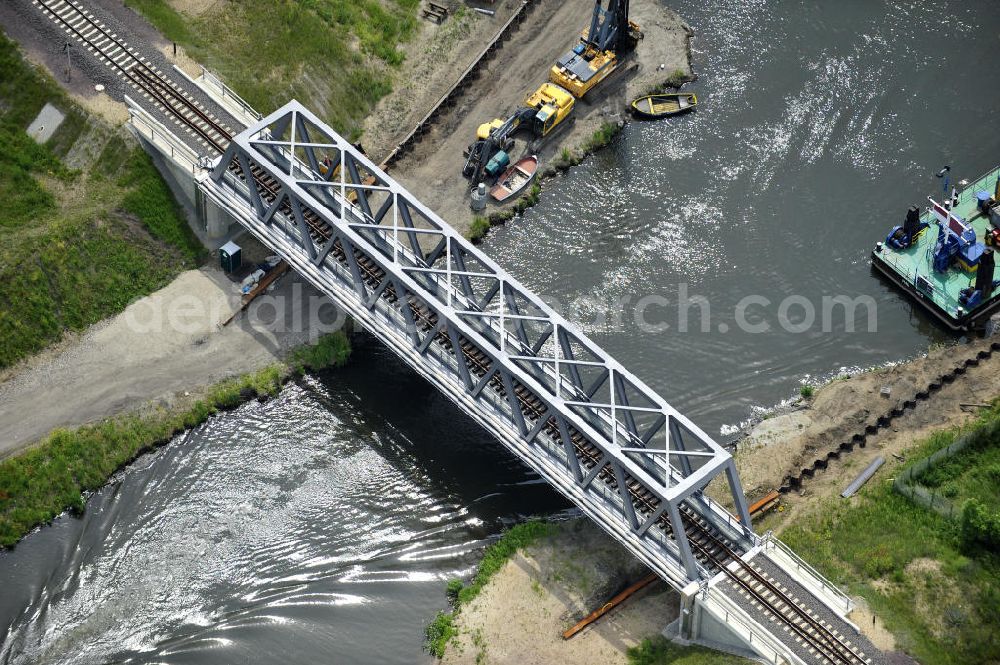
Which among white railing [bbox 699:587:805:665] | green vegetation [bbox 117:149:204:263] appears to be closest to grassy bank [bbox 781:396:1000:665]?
white railing [bbox 699:587:805:665]

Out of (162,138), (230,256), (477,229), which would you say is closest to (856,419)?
(477,229)

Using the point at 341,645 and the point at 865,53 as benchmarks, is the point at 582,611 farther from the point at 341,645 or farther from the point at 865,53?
the point at 865,53

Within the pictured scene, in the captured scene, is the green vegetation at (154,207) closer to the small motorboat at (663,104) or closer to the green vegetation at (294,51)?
the green vegetation at (294,51)

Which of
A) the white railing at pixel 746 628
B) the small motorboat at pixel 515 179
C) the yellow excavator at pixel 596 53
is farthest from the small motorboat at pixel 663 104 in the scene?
the white railing at pixel 746 628

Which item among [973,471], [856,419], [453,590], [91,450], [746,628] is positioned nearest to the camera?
[746,628]

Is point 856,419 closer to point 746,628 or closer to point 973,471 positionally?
point 973,471

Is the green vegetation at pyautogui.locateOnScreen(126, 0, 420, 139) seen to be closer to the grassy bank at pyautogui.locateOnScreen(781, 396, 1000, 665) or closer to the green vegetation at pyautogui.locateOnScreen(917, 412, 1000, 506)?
the grassy bank at pyautogui.locateOnScreen(781, 396, 1000, 665)
